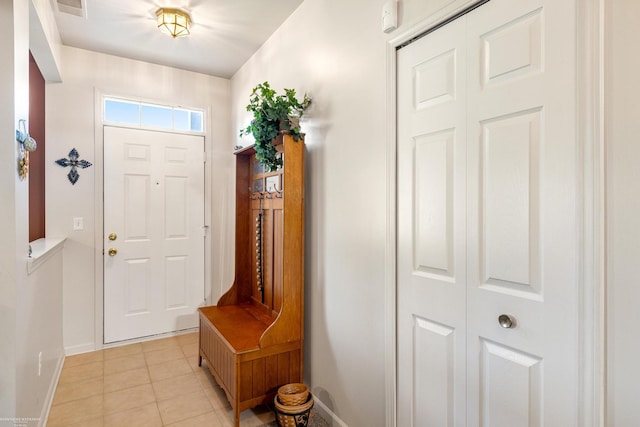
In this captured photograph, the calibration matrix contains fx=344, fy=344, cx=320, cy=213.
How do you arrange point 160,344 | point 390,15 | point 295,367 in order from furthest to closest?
point 160,344
point 295,367
point 390,15

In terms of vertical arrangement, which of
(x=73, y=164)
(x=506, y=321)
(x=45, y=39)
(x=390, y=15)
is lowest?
(x=506, y=321)

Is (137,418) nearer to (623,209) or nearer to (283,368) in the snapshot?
(283,368)

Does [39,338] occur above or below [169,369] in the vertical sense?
above

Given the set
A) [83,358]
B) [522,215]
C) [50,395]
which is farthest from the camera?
[83,358]

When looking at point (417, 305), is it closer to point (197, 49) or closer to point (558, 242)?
point (558, 242)

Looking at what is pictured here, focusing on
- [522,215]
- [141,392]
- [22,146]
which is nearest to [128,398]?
[141,392]

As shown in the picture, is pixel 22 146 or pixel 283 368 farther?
pixel 283 368

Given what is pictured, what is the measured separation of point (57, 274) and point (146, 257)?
0.73 meters

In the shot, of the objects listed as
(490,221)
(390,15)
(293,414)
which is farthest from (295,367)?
(390,15)

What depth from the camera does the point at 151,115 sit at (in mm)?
3459

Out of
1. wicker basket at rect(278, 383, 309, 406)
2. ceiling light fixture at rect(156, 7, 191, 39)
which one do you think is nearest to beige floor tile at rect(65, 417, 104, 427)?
wicker basket at rect(278, 383, 309, 406)

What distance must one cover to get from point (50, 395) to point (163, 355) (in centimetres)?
87

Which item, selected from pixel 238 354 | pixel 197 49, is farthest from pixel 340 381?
pixel 197 49

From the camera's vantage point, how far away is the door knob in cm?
119
